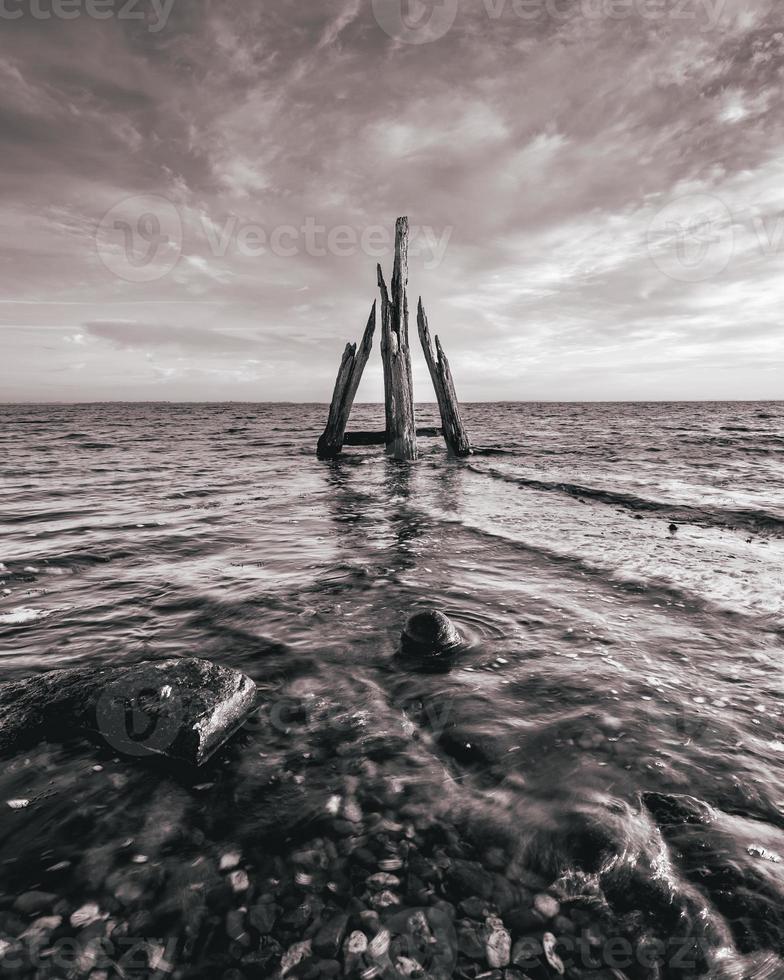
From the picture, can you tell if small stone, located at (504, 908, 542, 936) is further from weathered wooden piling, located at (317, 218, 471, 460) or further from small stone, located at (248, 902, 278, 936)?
weathered wooden piling, located at (317, 218, 471, 460)

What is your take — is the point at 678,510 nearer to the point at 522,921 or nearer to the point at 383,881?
the point at 522,921

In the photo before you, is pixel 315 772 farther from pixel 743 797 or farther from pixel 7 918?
pixel 743 797

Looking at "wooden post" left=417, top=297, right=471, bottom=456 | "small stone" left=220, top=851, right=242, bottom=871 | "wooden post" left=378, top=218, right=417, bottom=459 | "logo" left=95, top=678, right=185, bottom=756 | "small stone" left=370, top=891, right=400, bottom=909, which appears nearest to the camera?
"small stone" left=370, top=891, right=400, bottom=909

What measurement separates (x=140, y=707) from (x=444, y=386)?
14.2 m

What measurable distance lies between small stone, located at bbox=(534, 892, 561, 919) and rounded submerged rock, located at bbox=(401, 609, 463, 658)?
1935mm

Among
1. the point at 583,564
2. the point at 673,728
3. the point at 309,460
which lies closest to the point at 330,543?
the point at 583,564

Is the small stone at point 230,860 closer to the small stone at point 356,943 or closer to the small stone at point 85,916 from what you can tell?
the small stone at point 85,916

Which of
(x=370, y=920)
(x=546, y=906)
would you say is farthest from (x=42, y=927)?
(x=546, y=906)

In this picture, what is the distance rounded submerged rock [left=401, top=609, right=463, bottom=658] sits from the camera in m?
3.81

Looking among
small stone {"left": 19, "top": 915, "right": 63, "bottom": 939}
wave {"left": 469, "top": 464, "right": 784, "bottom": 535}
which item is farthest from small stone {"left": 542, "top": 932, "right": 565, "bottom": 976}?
wave {"left": 469, "top": 464, "right": 784, "bottom": 535}

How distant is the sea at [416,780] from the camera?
1741mm

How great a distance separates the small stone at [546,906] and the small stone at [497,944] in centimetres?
17

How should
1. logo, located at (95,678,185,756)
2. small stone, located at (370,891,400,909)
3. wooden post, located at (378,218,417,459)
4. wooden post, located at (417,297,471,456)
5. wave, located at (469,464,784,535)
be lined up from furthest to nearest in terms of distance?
wooden post, located at (417,297,471,456)
wooden post, located at (378,218,417,459)
wave, located at (469,464,784,535)
logo, located at (95,678,185,756)
small stone, located at (370,891,400,909)

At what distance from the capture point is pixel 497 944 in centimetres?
173
